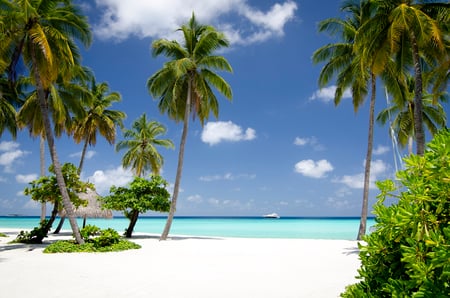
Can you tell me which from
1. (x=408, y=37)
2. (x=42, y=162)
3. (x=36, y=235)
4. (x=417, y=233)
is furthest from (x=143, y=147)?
(x=417, y=233)

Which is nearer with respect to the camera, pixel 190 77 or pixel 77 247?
pixel 77 247

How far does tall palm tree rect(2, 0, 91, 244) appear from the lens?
11.9 m

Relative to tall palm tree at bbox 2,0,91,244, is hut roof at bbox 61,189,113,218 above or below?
below

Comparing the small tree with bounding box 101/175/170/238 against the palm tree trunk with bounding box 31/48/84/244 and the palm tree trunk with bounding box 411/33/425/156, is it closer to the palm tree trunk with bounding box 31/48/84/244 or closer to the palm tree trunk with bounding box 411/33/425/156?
the palm tree trunk with bounding box 31/48/84/244

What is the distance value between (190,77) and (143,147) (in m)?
13.5

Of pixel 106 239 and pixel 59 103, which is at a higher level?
pixel 59 103

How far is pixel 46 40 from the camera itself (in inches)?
463

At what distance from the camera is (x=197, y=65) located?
18.3 metres

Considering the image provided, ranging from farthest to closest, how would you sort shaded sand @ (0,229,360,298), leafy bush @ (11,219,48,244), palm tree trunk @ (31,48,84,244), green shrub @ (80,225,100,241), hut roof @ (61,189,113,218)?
hut roof @ (61,189,113,218) < leafy bush @ (11,219,48,244) < green shrub @ (80,225,100,241) < palm tree trunk @ (31,48,84,244) < shaded sand @ (0,229,360,298)

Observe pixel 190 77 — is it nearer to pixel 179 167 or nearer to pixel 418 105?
pixel 179 167

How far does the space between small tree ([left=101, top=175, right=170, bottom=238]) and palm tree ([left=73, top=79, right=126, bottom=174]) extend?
686cm

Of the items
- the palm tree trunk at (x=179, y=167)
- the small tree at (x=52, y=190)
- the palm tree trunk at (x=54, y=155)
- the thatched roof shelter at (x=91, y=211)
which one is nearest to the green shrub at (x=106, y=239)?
the palm tree trunk at (x=54, y=155)

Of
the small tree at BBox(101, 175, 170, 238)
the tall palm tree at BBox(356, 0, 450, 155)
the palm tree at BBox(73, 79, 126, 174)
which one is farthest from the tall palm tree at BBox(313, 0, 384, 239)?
the palm tree at BBox(73, 79, 126, 174)

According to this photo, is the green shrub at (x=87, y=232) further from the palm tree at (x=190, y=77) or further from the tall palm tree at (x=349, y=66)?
the tall palm tree at (x=349, y=66)
